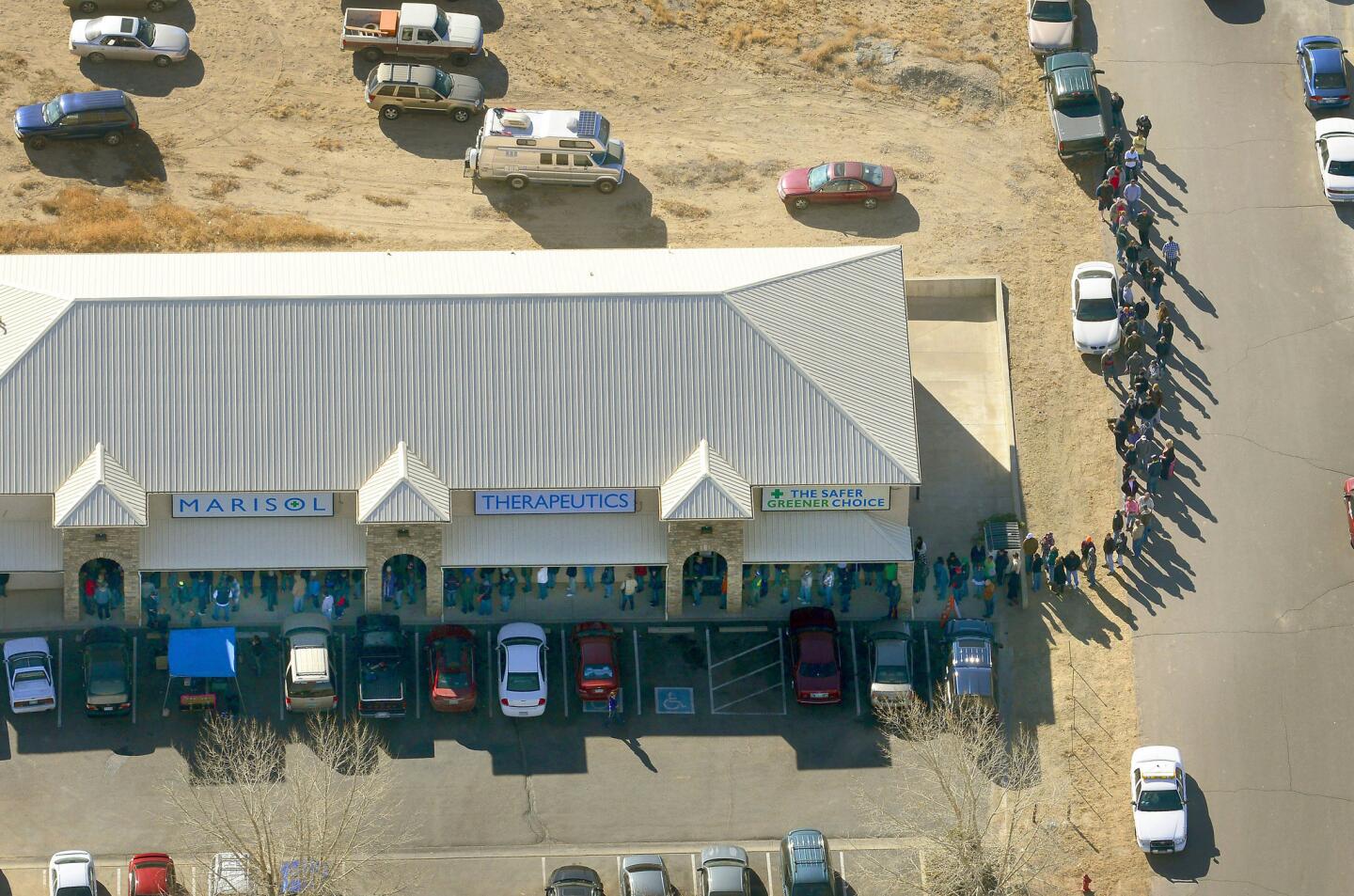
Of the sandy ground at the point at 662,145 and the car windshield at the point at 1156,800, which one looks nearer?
the car windshield at the point at 1156,800

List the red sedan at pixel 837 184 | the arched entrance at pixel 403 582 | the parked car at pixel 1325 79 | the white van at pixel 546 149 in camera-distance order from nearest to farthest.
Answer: the arched entrance at pixel 403 582 < the white van at pixel 546 149 < the red sedan at pixel 837 184 < the parked car at pixel 1325 79

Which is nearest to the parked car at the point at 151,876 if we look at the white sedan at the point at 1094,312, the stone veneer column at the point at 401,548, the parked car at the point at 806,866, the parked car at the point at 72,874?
the parked car at the point at 72,874

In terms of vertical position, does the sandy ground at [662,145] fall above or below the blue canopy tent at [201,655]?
above

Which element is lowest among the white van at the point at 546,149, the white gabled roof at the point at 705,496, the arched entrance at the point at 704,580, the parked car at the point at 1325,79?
the arched entrance at the point at 704,580

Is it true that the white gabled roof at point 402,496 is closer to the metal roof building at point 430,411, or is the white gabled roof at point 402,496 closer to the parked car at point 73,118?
the metal roof building at point 430,411

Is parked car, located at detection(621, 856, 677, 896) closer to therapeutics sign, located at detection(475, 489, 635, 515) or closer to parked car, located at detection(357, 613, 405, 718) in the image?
parked car, located at detection(357, 613, 405, 718)

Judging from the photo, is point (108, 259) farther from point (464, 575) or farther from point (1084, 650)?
point (1084, 650)

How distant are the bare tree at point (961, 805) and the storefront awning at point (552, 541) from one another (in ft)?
32.3

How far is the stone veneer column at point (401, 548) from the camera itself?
3430 inches

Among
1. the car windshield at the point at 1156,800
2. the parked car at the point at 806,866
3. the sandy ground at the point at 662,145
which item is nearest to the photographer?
the parked car at the point at 806,866

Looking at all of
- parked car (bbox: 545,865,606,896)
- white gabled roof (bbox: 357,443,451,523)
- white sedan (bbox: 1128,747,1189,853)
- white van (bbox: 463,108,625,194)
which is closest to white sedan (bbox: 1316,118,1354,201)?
white van (bbox: 463,108,625,194)

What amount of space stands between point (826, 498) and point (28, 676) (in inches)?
1045

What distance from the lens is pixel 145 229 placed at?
3947 inches

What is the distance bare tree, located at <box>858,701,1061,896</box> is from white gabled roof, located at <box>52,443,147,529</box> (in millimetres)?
25153
